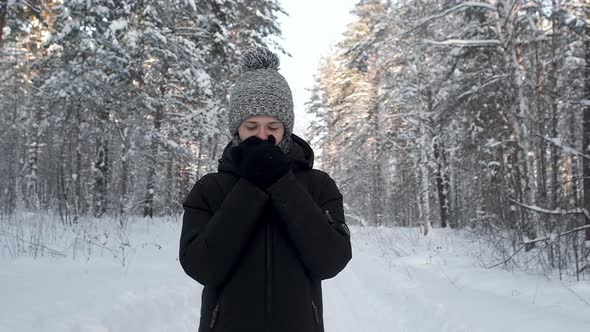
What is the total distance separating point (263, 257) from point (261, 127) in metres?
0.66

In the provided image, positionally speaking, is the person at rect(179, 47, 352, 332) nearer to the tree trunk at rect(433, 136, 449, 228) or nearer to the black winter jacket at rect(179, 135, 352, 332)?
the black winter jacket at rect(179, 135, 352, 332)

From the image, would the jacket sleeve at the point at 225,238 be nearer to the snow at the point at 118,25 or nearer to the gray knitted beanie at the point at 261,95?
the gray knitted beanie at the point at 261,95

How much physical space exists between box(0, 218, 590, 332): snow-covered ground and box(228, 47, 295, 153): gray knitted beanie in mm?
2224

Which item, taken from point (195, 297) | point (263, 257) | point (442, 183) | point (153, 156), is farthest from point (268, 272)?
point (442, 183)

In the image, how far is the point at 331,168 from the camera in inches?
1431

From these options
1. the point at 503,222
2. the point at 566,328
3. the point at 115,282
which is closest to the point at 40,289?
the point at 115,282

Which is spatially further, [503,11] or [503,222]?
[503,11]

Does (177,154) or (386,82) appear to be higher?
(386,82)

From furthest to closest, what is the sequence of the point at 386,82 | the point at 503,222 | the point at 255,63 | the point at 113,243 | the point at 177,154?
1. the point at 386,82
2. the point at 177,154
3. the point at 503,222
4. the point at 113,243
5. the point at 255,63

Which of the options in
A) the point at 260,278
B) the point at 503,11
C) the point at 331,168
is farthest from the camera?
the point at 331,168

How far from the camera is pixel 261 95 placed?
1.87 m

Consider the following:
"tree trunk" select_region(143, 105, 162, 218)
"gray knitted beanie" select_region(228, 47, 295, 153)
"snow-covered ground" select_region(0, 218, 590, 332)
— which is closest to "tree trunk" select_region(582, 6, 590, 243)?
"snow-covered ground" select_region(0, 218, 590, 332)

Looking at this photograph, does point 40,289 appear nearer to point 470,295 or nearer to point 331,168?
point 470,295

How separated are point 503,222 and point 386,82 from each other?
13000 mm
